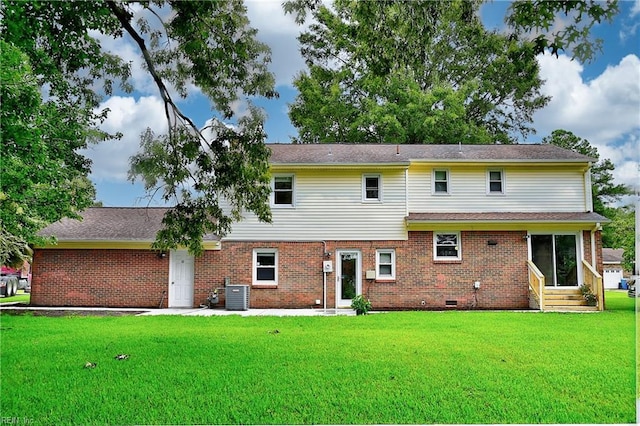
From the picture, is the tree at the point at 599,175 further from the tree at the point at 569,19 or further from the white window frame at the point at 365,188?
the tree at the point at 569,19

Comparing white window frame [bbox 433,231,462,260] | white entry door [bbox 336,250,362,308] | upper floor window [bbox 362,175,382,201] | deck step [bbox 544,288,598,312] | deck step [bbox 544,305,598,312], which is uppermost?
upper floor window [bbox 362,175,382,201]

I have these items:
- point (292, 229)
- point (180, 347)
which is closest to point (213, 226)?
point (180, 347)

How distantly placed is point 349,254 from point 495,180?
510cm

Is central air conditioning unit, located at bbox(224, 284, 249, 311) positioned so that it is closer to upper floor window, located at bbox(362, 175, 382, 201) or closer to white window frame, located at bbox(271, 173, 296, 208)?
white window frame, located at bbox(271, 173, 296, 208)

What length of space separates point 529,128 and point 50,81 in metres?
20.4

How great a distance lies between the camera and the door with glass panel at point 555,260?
1427 cm

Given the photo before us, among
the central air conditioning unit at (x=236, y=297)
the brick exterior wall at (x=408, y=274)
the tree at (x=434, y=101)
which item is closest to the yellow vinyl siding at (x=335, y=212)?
the brick exterior wall at (x=408, y=274)

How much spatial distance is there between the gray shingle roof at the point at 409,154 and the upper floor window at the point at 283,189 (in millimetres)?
577

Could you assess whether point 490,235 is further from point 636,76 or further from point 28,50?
point 28,50

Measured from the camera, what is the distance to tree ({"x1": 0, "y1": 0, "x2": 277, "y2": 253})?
6.05m

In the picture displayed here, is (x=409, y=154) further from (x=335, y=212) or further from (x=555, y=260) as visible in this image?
(x=555, y=260)

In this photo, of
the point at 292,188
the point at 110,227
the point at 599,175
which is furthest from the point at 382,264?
the point at 599,175

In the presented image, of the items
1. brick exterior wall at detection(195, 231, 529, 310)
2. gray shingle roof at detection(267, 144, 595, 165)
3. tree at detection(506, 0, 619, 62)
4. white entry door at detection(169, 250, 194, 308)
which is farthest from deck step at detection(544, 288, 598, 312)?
white entry door at detection(169, 250, 194, 308)

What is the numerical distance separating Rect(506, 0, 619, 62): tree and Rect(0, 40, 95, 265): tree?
577 cm
